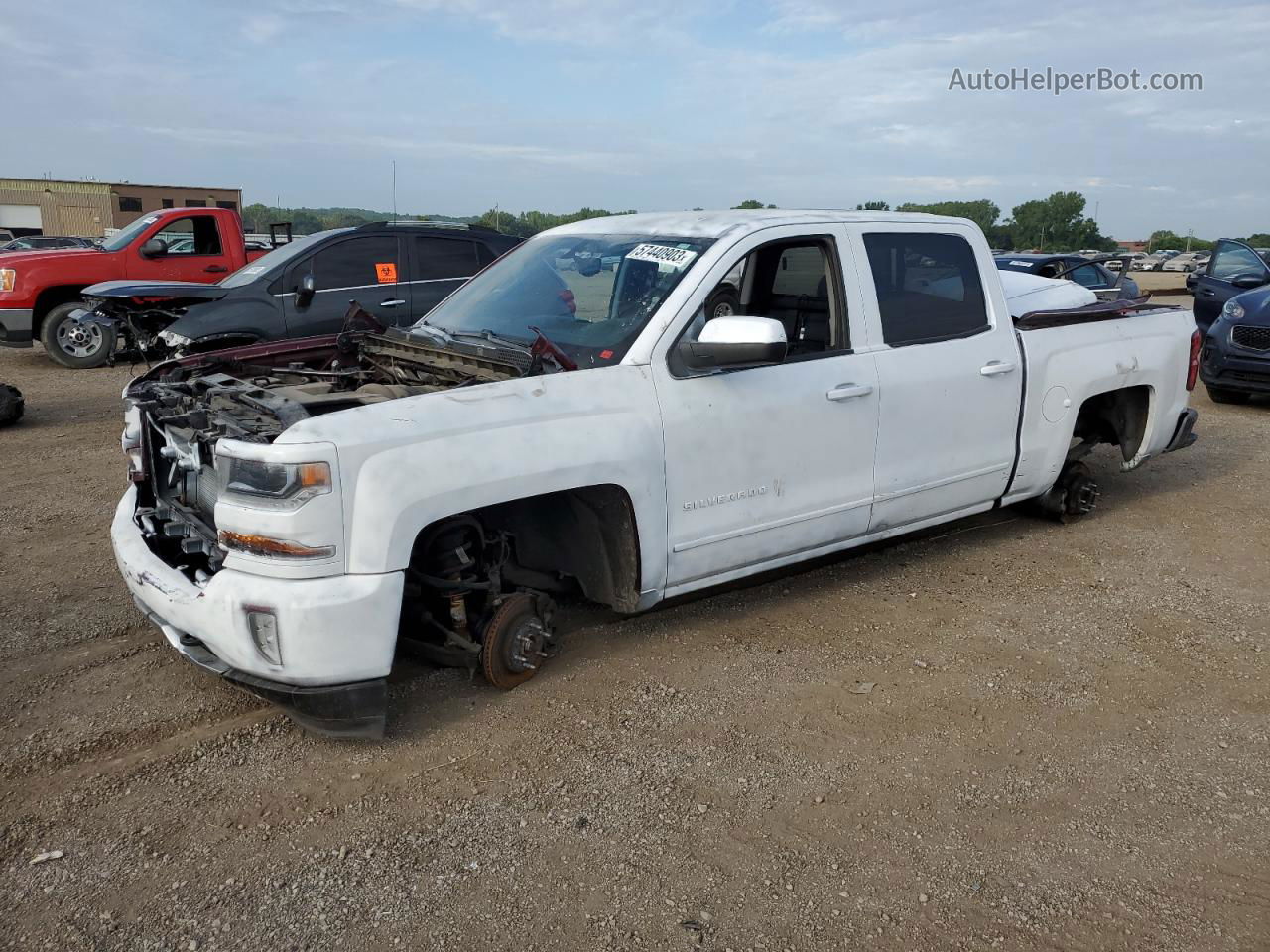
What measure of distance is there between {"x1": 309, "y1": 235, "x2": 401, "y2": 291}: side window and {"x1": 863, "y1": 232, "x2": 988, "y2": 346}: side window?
6231 millimetres

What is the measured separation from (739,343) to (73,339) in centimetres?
1097

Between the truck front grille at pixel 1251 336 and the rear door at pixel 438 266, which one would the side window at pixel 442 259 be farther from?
the truck front grille at pixel 1251 336

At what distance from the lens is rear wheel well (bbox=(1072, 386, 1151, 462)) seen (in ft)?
20.2

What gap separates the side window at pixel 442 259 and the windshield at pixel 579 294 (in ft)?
17.6

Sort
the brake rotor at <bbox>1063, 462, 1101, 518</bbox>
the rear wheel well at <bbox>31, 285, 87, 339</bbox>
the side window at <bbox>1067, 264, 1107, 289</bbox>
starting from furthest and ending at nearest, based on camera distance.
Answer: the side window at <bbox>1067, 264, 1107, 289</bbox>, the rear wheel well at <bbox>31, 285, 87, 339</bbox>, the brake rotor at <bbox>1063, 462, 1101, 518</bbox>

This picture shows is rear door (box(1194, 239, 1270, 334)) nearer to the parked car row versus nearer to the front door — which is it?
the parked car row

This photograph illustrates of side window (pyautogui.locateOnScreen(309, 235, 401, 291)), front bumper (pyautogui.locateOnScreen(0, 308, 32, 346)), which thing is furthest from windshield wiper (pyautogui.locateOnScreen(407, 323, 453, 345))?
front bumper (pyautogui.locateOnScreen(0, 308, 32, 346))

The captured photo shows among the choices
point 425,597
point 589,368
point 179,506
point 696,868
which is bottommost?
point 696,868

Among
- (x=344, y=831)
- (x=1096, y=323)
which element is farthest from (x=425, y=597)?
(x=1096, y=323)

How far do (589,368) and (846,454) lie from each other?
4.19 ft

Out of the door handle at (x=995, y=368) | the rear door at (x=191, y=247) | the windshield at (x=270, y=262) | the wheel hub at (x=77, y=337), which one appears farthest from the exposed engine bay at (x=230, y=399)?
the rear door at (x=191, y=247)

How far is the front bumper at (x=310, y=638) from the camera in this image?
3207mm

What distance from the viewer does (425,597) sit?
3.88 metres

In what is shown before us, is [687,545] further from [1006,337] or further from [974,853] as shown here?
[1006,337]
